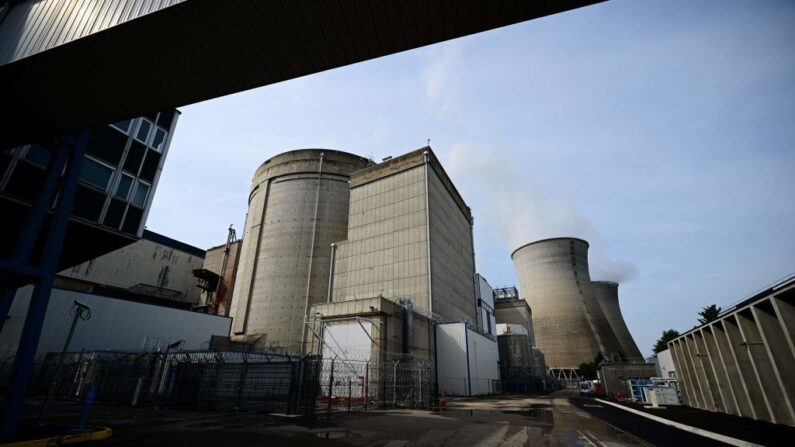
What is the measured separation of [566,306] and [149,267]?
230ft

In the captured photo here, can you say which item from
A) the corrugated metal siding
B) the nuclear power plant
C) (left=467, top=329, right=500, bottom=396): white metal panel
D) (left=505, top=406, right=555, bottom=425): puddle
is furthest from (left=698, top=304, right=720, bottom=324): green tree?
the corrugated metal siding

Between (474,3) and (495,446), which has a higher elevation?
(474,3)

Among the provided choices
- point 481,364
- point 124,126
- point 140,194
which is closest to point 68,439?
point 140,194

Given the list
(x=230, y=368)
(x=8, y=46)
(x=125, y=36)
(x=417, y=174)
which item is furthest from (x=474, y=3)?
(x=417, y=174)

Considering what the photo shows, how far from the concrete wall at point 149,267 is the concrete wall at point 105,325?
65.4 feet

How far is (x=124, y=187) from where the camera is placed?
16438 mm

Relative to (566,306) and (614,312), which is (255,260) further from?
(614,312)

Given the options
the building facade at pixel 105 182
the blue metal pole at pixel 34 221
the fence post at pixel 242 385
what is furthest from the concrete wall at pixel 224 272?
the blue metal pole at pixel 34 221

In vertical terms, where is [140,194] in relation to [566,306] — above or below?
below

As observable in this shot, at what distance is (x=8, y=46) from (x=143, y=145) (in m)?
9.75

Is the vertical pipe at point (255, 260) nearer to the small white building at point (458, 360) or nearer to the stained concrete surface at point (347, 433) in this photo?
the small white building at point (458, 360)

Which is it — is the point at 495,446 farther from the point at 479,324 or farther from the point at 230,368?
the point at 479,324

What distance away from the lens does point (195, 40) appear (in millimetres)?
6867

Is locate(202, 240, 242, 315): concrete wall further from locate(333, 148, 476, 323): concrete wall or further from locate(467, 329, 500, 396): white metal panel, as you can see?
locate(467, 329, 500, 396): white metal panel
